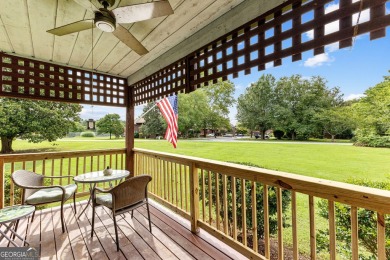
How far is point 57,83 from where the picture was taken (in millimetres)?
3479

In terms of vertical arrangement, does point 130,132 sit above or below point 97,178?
above

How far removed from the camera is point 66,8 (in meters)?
1.92

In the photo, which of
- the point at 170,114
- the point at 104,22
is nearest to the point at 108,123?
the point at 170,114

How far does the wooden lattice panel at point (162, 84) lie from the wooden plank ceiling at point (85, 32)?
1.01 feet

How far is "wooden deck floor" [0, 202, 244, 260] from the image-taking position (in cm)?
204

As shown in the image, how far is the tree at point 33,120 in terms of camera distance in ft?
34.1

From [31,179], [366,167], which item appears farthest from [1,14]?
[366,167]

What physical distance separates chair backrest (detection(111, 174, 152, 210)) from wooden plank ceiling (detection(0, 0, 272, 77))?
196 centimetres

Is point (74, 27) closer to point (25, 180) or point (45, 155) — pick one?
point (25, 180)

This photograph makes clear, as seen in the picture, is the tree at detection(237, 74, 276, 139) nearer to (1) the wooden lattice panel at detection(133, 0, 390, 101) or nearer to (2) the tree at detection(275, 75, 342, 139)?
(2) the tree at detection(275, 75, 342, 139)

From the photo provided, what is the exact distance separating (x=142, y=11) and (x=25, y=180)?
9.54 feet

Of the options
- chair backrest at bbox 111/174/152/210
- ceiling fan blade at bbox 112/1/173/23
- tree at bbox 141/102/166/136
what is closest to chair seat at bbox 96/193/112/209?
chair backrest at bbox 111/174/152/210

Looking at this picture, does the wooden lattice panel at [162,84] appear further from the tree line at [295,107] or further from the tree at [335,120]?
the tree line at [295,107]

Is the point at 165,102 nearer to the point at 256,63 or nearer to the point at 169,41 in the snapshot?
the point at 169,41
